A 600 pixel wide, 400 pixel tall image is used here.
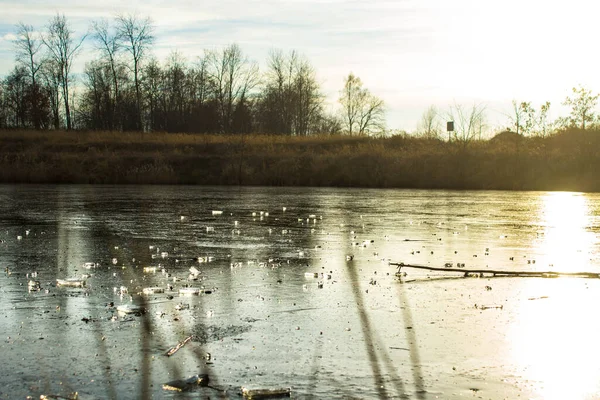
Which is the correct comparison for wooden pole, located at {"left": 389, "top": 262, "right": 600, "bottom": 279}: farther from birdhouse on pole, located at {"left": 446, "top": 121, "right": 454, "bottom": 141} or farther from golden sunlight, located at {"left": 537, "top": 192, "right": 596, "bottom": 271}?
birdhouse on pole, located at {"left": 446, "top": 121, "right": 454, "bottom": 141}

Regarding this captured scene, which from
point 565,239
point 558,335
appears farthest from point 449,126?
point 558,335

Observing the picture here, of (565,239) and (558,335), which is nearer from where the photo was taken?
(558,335)

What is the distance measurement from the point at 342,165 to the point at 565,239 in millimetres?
31961

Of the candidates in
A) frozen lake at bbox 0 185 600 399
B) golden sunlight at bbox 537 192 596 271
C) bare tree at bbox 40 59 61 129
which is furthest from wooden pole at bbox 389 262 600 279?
bare tree at bbox 40 59 61 129

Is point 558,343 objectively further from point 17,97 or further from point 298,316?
point 17,97

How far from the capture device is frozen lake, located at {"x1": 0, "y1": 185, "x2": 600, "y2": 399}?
5.39 metres

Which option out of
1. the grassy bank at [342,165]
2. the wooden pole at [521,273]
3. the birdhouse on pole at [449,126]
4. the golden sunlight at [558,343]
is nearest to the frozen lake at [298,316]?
the golden sunlight at [558,343]

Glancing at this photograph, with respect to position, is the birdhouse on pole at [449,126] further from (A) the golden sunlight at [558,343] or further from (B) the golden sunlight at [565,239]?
(A) the golden sunlight at [558,343]

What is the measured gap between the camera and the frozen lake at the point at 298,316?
5.39m

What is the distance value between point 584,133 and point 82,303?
49.9 m

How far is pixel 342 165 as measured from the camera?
155 ft

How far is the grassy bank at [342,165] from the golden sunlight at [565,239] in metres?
18.7

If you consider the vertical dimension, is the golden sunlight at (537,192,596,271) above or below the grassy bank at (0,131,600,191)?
below

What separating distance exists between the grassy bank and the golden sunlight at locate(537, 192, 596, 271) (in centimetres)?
1867
